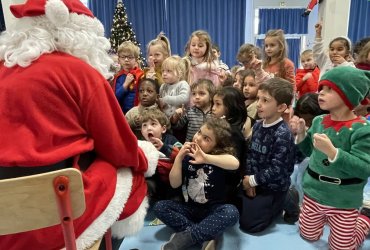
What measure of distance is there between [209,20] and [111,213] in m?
6.96

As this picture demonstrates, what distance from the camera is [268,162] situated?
1.95 meters

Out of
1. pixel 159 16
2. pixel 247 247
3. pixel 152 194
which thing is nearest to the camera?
pixel 247 247

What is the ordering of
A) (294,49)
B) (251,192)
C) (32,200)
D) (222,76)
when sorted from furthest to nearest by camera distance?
(294,49)
(222,76)
(251,192)
(32,200)

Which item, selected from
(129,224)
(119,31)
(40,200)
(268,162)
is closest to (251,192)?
(268,162)

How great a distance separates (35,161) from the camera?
36.8 inches

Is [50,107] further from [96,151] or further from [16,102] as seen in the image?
[96,151]

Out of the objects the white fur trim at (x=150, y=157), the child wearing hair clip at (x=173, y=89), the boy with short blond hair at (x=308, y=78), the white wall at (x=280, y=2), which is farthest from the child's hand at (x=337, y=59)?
the white wall at (x=280, y=2)

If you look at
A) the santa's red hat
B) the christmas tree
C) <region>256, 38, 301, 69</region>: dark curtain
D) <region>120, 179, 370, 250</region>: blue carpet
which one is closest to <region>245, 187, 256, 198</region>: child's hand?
<region>120, 179, 370, 250</region>: blue carpet

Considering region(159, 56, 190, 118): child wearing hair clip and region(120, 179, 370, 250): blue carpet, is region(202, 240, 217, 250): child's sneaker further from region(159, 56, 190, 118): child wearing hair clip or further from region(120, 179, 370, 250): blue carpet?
region(159, 56, 190, 118): child wearing hair clip

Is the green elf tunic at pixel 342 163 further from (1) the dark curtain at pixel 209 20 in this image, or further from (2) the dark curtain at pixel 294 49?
(2) the dark curtain at pixel 294 49

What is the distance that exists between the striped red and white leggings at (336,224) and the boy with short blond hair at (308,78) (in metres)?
2.25

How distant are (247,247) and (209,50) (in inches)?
77.6

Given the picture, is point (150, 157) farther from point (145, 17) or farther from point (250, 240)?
point (145, 17)

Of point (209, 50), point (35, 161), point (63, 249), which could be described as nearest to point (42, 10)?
point (35, 161)
